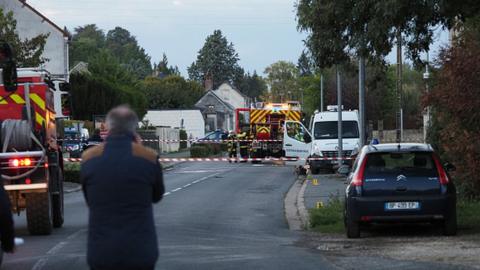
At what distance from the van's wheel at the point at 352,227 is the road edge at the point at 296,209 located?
2461 mm

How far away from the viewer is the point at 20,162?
46.4ft

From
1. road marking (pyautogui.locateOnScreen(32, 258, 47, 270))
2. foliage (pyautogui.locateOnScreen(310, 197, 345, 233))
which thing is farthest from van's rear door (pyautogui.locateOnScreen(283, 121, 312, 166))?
road marking (pyautogui.locateOnScreen(32, 258, 47, 270))

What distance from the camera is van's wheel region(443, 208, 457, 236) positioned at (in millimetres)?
13930

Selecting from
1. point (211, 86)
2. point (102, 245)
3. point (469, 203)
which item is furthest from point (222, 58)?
point (102, 245)

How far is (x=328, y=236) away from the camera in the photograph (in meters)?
15.3

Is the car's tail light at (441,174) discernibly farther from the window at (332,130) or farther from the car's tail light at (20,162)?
the window at (332,130)

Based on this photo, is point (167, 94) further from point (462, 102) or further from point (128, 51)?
point (462, 102)

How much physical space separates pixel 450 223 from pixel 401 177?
100 centimetres

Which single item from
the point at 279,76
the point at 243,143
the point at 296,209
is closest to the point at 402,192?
the point at 296,209

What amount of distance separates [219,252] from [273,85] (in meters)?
153

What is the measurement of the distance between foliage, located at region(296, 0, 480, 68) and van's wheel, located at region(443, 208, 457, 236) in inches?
116

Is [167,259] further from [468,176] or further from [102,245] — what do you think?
[468,176]

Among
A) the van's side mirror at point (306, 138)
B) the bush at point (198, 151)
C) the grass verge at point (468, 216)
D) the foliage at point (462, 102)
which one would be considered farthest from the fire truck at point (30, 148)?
the bush at point (198, 151)

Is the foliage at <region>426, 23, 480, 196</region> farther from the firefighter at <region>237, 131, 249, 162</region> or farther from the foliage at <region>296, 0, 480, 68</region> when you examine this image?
the firefighter at <region>237, 131, 249, 162</region>
